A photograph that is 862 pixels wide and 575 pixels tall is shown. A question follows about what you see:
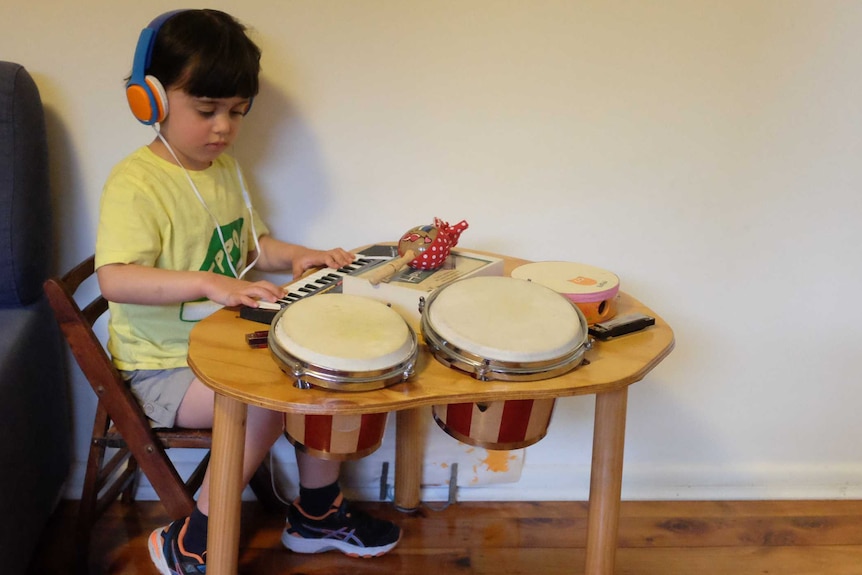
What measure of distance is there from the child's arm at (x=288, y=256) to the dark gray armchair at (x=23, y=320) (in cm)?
42

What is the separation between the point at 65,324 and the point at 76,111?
504 mm

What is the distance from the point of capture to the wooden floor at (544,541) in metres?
1.53

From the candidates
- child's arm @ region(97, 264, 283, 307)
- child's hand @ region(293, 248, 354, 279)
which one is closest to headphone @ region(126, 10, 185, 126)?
child's arm @ region(97, 264, 283, 307)

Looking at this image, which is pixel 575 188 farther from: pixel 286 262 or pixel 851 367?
pixel 851 367

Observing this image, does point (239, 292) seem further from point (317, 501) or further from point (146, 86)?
point (317, 501)

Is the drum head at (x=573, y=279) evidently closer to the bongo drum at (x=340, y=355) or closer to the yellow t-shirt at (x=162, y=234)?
the bongo drum at (x=340, y=355)

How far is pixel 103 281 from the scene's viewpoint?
1178mm

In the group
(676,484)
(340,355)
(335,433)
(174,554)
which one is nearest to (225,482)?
(335,433)

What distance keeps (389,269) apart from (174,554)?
26.0 inches

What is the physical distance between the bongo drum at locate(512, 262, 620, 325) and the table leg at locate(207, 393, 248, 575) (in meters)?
0.53

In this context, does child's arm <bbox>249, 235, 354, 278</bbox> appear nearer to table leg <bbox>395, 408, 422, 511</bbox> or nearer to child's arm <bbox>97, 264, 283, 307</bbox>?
child's arm <bbox>97, 264, 283, 307</bbox>

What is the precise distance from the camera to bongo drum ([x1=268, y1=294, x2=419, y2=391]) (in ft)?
2.99

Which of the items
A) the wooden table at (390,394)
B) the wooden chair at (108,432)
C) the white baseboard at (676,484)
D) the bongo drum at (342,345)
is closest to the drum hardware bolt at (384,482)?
the white baseboard at (676,484)

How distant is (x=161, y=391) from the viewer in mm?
1283
